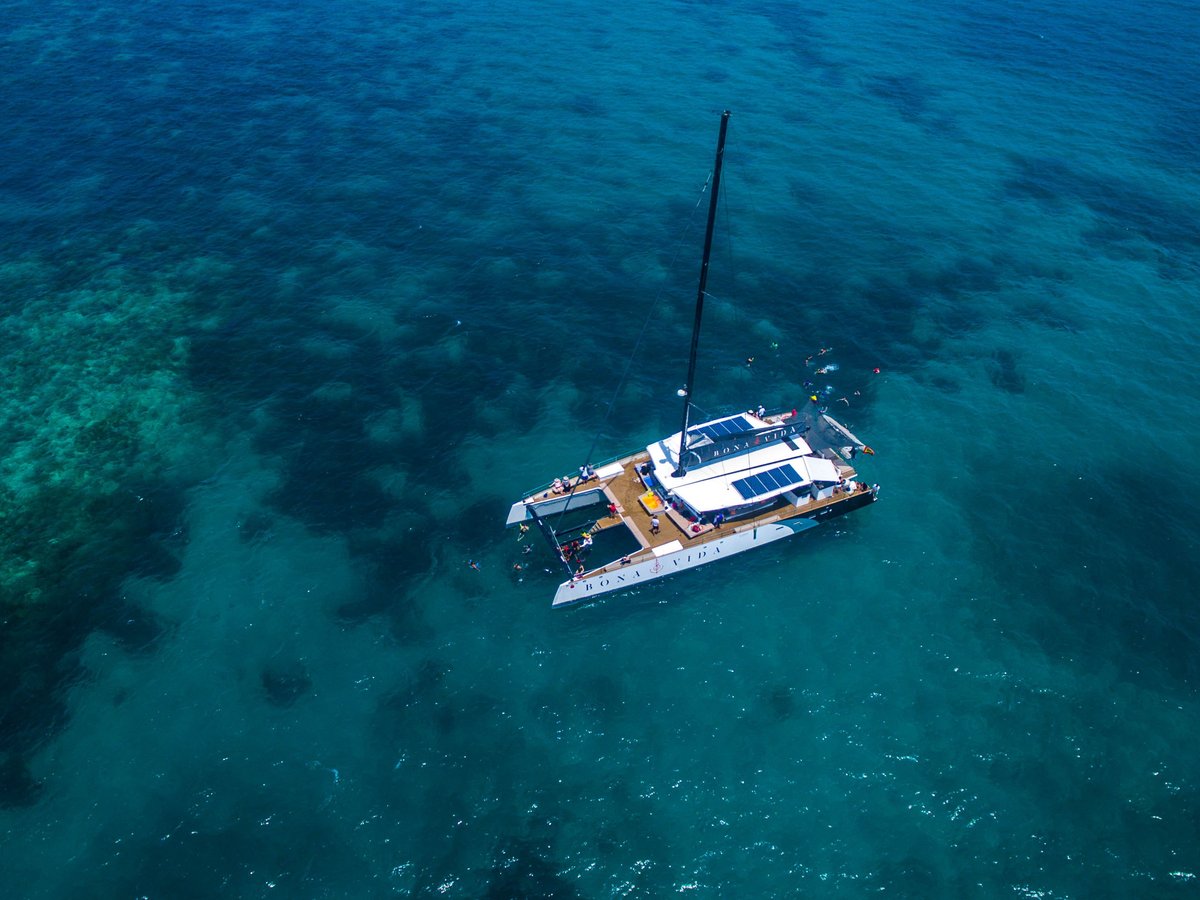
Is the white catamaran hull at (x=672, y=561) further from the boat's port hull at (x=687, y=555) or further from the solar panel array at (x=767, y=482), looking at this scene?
the solar panel array at (x=767, y=482)

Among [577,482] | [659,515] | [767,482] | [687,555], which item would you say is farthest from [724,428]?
[577,482]

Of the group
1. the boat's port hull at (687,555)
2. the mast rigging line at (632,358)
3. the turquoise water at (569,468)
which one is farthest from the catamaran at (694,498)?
the turquoise water at (569,468)

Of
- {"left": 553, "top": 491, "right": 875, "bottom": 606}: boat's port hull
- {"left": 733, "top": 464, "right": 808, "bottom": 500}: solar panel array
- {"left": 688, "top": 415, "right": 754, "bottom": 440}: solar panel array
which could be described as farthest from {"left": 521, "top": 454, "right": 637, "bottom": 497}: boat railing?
{"left": 733, "top": 464, "right": 808, "bottom": 500}: solar panel array

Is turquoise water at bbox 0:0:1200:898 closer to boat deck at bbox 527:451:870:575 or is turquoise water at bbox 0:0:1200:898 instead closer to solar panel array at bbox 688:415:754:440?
boat deck at bbox 527:451:870:575

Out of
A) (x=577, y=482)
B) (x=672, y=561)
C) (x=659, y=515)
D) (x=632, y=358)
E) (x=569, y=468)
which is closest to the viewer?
(x=672, y=561)

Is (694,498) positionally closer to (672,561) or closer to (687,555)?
(687,555)

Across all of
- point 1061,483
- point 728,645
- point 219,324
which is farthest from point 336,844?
point 1061,483
